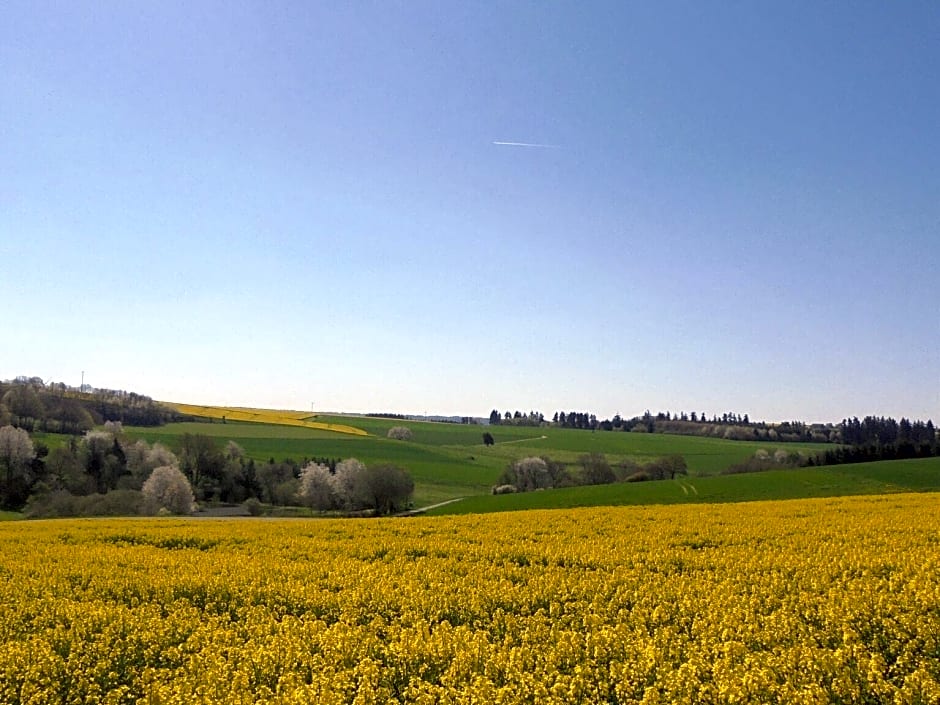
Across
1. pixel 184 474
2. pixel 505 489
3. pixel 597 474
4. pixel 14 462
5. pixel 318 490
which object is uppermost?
pixel 597 474

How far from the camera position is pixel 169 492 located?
68.7 meters

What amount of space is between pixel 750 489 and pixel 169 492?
194ft

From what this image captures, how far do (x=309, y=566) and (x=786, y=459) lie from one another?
315ft

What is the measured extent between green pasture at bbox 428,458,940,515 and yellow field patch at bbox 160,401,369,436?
82214mm

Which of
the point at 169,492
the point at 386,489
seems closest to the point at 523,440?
the point at 386,489

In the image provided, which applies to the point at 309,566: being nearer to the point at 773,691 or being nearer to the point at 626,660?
the point at 626,660

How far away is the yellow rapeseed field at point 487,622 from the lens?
6.38 m

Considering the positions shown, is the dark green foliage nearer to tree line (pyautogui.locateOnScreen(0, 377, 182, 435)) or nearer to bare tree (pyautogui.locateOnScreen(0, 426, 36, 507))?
bare tree (pyautogui.locateOnScreen(0, 426, 36, 507))

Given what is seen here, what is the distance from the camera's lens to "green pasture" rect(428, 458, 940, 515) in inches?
1811

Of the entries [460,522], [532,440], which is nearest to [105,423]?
[532,440]

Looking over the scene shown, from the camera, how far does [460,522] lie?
21812 millimetres

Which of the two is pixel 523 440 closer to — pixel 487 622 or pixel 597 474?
pixel 597 474

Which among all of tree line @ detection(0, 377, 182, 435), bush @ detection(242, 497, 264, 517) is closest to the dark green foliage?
bush @ detection(242, 497, 264, 517)

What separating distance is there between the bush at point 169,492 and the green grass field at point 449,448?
72.6ft
